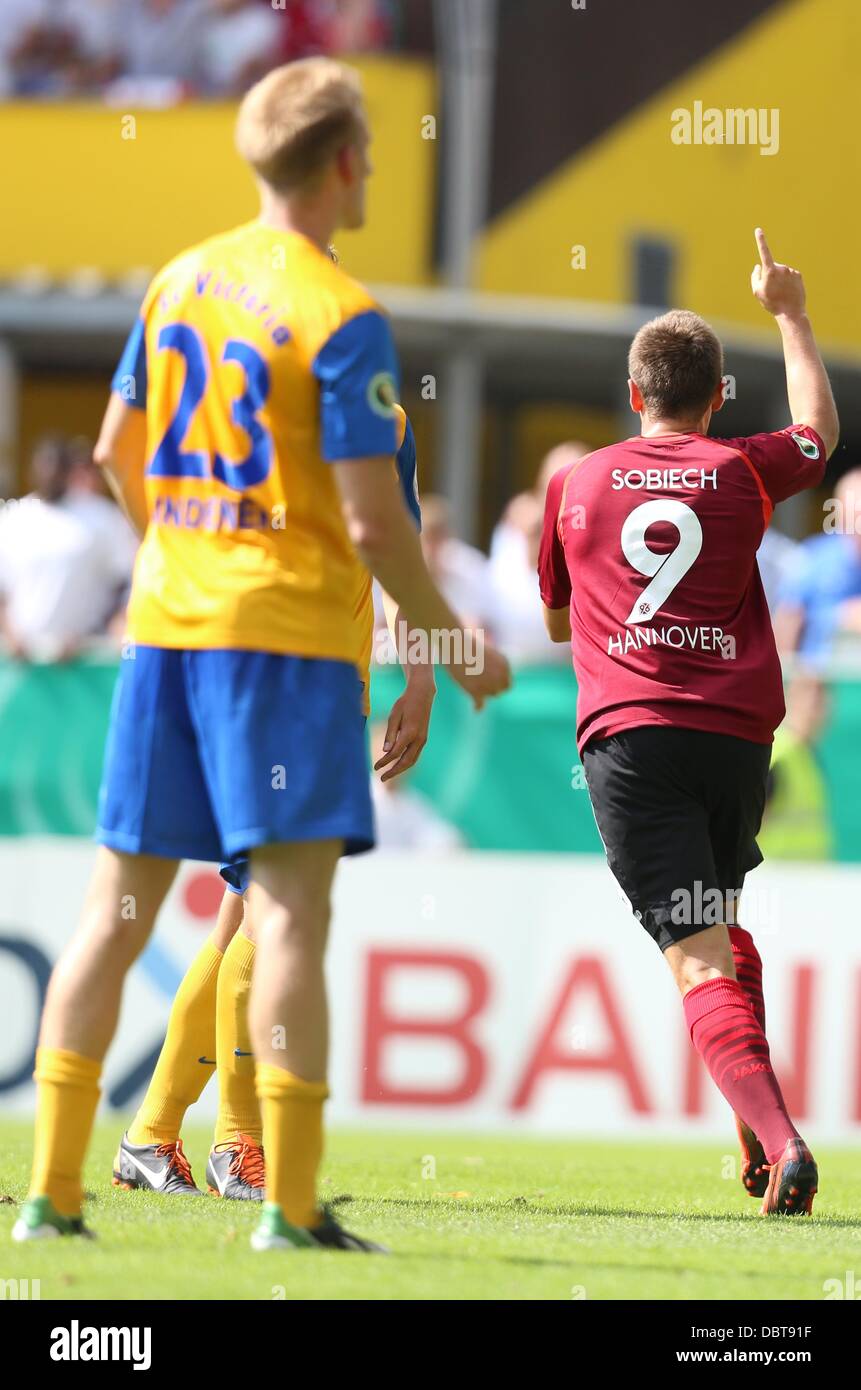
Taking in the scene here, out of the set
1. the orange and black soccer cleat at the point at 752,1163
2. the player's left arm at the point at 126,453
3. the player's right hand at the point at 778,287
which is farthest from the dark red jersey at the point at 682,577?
the player's left arm at the point at 126,453

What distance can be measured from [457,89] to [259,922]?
14.2m

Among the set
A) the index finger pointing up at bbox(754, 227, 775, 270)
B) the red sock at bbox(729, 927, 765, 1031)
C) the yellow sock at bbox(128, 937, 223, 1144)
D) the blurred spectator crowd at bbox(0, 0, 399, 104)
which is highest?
the blurred spectator crowd at bbox(0, 0, 399, 104)

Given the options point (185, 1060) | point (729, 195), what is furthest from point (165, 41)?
point (185, 1060)

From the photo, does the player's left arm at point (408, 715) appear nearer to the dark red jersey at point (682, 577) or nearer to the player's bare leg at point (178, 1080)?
the dark red jersey at point (682, 577)

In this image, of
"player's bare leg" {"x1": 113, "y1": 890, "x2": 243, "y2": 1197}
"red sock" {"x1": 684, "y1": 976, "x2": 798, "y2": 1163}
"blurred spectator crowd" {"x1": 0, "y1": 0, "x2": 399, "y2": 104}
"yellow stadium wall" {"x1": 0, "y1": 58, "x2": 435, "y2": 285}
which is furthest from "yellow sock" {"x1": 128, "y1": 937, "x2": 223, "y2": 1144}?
"blurred spectator crowd" {"x1": 0, "y1": 0, "x2": 399, "y2": 104}

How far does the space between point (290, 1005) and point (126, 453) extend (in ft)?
3.76

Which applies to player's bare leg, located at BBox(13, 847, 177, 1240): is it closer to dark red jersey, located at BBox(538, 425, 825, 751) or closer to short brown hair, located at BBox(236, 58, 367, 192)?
short brown hair, located at BBox(236, 58, 367, 192)

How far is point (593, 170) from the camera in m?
18.2

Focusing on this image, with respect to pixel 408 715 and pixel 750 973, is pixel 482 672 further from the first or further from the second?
pixel 750 973

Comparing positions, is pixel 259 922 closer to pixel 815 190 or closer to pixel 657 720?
pixel 657 720

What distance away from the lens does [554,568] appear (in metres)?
5.70

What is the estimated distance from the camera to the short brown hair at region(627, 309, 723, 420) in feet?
18.0
